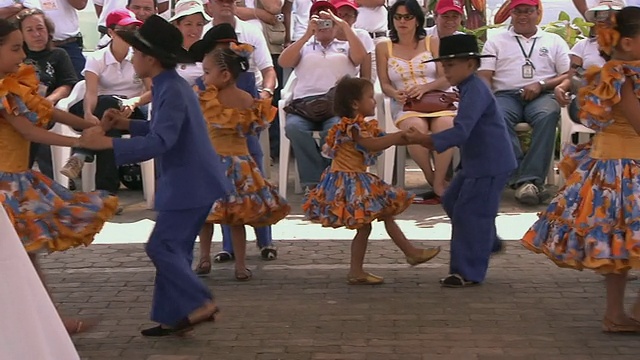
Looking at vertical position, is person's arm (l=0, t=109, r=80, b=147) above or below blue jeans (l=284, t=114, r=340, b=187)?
above

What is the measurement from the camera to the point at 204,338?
586cm

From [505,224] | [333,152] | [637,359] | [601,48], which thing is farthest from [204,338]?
[505,224]

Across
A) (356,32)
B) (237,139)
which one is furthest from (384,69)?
(237,139)

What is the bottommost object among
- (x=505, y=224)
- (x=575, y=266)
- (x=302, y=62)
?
(x=505, y=224)

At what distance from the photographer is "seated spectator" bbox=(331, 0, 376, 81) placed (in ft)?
32.9

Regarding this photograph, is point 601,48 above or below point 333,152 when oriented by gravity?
above

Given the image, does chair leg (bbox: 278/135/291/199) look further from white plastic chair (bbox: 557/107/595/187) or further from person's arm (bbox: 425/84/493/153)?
person's arm (bbox: 425/84/493/153)

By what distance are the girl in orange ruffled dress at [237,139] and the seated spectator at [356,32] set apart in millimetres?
2980

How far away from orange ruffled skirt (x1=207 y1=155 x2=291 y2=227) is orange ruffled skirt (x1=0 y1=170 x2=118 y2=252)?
1.14 metres

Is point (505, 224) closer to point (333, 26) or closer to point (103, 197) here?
point (333, 26)

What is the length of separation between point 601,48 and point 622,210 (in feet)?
2.89

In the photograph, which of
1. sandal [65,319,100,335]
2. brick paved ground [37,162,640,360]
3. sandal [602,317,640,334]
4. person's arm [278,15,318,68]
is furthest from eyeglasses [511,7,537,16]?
sandal [65,319,100,335]

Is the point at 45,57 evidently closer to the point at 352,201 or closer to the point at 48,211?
the point at 352,201

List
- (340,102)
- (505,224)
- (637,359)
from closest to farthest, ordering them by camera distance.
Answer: (637,359)
(340,102)
(505,224)
